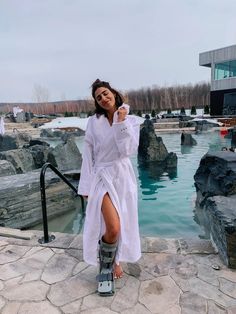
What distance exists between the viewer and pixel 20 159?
9.08 meters

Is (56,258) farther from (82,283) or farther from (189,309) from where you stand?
(189,309)

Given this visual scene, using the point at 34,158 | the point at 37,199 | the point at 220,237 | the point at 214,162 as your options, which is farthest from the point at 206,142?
the point at 220,237

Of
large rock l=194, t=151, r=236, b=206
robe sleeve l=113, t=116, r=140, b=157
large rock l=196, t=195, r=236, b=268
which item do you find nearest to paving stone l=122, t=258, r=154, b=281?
large rock l=196, t=195, r=236, b=268

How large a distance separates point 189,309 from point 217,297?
266mm

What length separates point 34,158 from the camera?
10023 millimetres

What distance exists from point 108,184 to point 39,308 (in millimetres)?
1060

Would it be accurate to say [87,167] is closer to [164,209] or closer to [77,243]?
[77,243]

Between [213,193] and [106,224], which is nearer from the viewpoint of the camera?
[106,224]

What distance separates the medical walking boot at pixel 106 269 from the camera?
240 cm

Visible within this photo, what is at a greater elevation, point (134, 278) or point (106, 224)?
point (106, 224)

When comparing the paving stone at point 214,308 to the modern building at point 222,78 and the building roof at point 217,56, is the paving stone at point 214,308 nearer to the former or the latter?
the modern building at point 222,78

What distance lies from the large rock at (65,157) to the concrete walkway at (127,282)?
5883mm

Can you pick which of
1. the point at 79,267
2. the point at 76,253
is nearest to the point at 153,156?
the point at 76,253

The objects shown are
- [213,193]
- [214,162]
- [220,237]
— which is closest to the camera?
[220,237]
